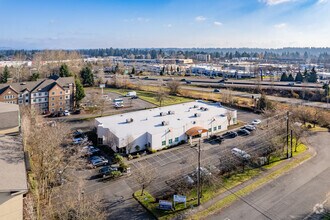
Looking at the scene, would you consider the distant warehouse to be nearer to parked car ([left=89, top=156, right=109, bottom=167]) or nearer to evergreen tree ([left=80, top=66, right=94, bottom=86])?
parked car ([left=89, top=156, right=109, bottom=167])

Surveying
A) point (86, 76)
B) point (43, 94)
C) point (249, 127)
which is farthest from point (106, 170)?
point (86, 76)

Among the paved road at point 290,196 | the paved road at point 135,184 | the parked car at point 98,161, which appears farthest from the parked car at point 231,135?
the parked car at point 98,161

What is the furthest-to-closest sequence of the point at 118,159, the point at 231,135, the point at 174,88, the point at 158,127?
the point at 174,88
the point at 231,135
the point at 158,127
the point at 118,159

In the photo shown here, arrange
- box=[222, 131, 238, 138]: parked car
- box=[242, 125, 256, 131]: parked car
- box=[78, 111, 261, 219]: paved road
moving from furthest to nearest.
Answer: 1. box=[242, 125, 256, 131]: parked car
2. box=[222, 131, 238, 138]: parked car
3. box=[78, 111, 261, 219]: paved road

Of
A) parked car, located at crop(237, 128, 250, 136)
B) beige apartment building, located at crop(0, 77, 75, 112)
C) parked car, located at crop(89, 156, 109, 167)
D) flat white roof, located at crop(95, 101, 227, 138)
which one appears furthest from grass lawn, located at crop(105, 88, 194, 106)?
parked car, located at crop(89, 156, 109, 167)

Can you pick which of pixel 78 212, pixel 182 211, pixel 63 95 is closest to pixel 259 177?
pixel 182 211

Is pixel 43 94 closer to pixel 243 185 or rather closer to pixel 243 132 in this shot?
pixel 243 132

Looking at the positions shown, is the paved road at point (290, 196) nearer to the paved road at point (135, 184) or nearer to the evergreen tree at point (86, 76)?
the paved road at point (135, 184)
